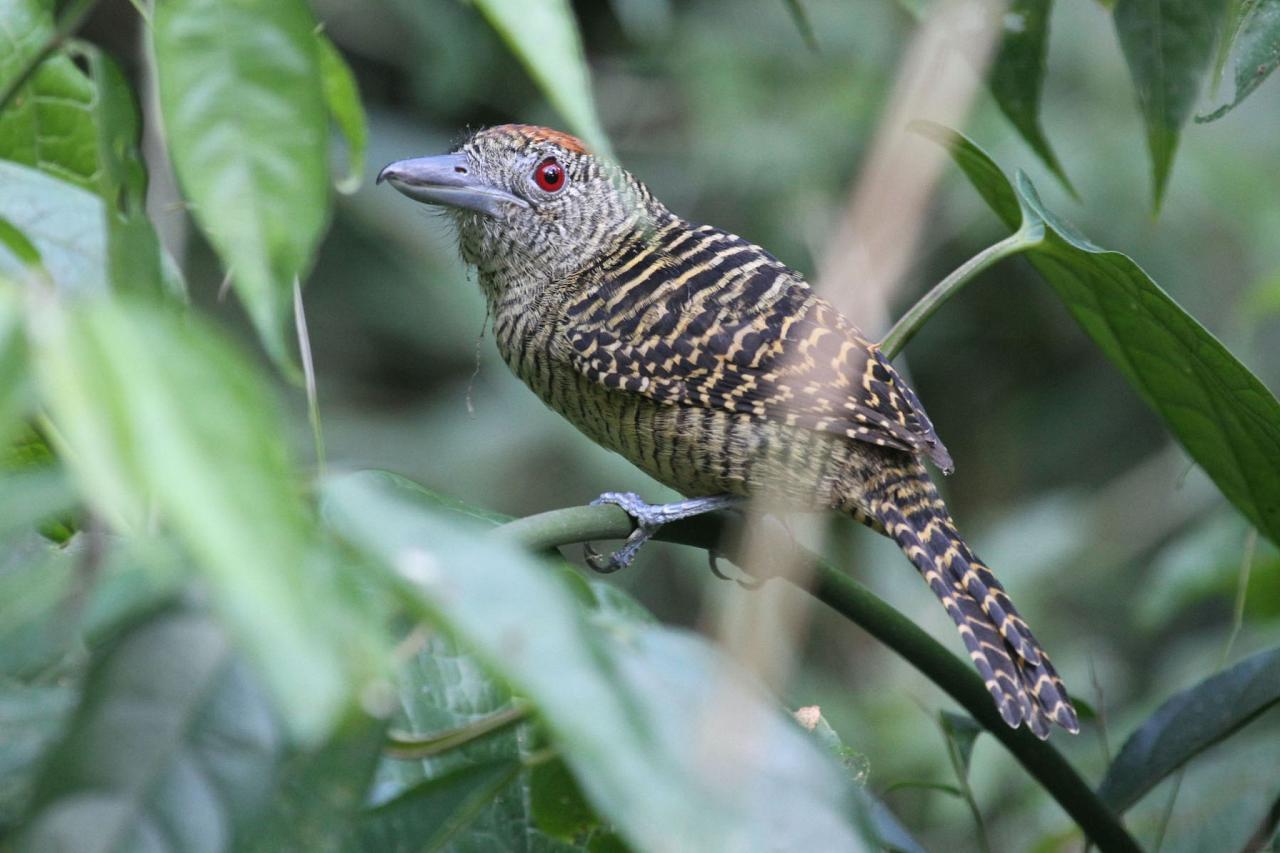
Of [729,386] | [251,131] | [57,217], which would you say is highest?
[251,131]

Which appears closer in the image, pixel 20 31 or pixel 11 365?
pixel 11 365

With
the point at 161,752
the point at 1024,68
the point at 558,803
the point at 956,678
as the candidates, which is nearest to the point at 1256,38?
the point at 1024,68

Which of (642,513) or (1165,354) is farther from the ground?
(1165,354)

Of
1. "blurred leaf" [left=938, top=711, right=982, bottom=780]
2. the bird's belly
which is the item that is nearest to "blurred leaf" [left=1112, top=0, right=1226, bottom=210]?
"blurred leaf" [left=938, top=711, right=982, bottom=780]

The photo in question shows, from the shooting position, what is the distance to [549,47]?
0.91 metres

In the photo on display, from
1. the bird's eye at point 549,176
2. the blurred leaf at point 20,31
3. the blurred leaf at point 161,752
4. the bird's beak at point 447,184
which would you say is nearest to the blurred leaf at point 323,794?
the blurred leaf at point 161,752

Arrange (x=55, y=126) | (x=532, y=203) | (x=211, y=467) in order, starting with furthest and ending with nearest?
(x=532, y=203), (x=55, y=126), (x=211, y=467)

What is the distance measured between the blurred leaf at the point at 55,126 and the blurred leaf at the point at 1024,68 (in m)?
1.25

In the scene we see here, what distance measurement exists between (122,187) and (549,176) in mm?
2217

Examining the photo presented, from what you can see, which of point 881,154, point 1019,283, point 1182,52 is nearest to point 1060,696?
point 1182,52

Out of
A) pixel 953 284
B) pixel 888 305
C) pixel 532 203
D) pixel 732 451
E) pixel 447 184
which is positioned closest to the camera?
Result: pixel 953 284

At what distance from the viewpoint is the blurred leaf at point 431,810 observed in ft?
4.07

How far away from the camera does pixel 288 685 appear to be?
2.14ft

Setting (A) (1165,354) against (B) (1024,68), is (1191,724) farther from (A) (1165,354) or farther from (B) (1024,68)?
(B) (1024,68)
